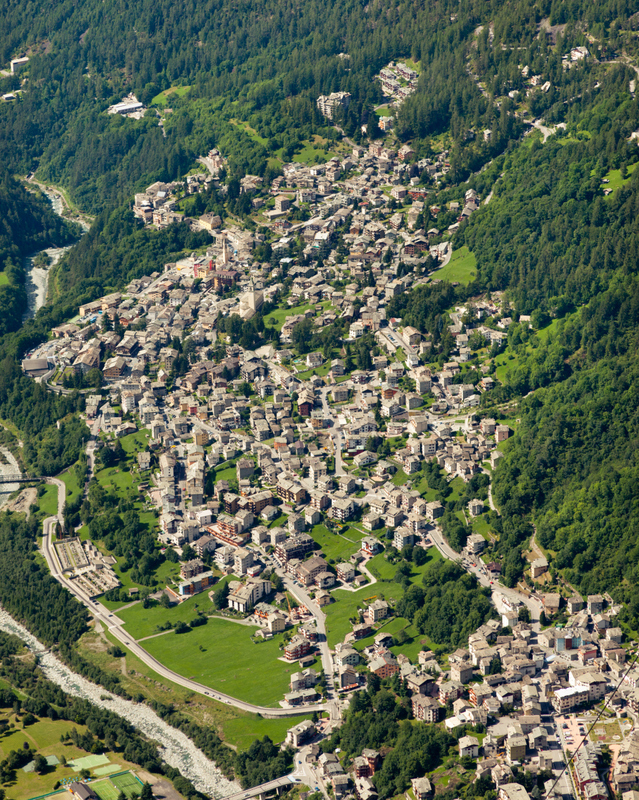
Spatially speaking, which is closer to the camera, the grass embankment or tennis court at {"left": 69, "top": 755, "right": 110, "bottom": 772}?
tennis court at {"left": 69, "top": 755, "right": 110, "bottom": 772}

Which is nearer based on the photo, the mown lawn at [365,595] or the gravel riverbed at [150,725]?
the gravel riverbed at [150,725]

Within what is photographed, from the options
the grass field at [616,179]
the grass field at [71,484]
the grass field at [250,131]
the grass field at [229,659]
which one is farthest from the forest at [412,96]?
the grass field at [229,659]

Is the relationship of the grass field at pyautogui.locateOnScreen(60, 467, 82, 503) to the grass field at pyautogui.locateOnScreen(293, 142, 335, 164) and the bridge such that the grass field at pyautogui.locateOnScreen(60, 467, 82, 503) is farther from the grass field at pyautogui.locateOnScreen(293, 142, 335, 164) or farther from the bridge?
the grass field at pyautogui.locateOnScreen(293, 142, 335, 164)

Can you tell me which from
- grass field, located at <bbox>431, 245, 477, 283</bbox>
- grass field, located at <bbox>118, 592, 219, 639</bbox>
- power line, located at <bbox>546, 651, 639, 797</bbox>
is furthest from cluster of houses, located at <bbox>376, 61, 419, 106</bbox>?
power line, located at <bbox>546, 651, 639, 797</bbox>

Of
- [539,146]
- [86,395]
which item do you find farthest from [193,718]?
[539,146]

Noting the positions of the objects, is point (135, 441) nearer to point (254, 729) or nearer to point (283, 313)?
point (283, 313)

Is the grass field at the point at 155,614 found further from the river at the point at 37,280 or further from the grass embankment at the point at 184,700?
the river at the point at 37,280

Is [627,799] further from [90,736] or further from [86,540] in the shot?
[86,540]
